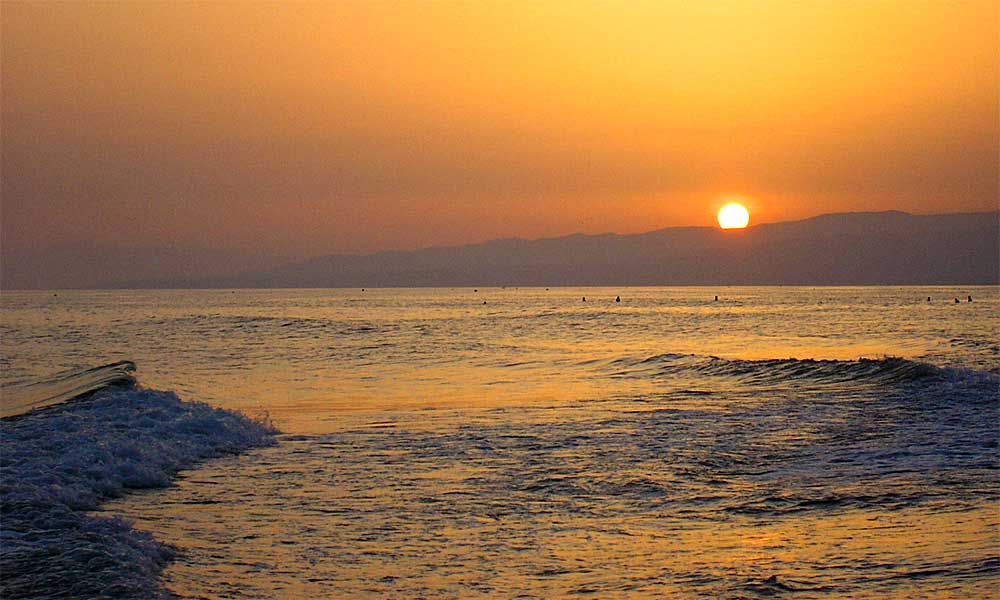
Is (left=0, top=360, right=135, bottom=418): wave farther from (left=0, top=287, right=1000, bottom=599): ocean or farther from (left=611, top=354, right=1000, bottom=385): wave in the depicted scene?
(left=611, top=354, right=1000, bottom=385): wave

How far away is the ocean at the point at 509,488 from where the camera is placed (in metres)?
8.80

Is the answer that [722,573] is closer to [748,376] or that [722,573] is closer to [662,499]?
[662,499]

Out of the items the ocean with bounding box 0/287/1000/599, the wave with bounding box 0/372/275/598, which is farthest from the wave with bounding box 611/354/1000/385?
the wave with bounding box 0/372/275/598

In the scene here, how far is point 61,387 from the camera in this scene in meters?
27.8

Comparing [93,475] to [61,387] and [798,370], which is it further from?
[798,370]

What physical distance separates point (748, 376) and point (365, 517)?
2247 centimetres

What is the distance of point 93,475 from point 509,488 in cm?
585

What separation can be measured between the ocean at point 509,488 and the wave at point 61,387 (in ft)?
0.79

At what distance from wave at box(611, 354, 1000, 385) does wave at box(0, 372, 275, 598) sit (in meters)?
17.5

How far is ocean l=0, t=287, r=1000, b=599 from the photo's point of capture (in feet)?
28.9

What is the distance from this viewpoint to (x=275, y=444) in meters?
17.6

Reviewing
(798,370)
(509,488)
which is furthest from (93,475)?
(798,370)

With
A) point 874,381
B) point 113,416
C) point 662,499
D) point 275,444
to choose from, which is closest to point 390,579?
point 662,499

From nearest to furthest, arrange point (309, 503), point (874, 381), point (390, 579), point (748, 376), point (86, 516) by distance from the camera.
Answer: point (390, 579)
point (86, 516)
point (309, 503)
point (874, 381)
point (748, 376)
